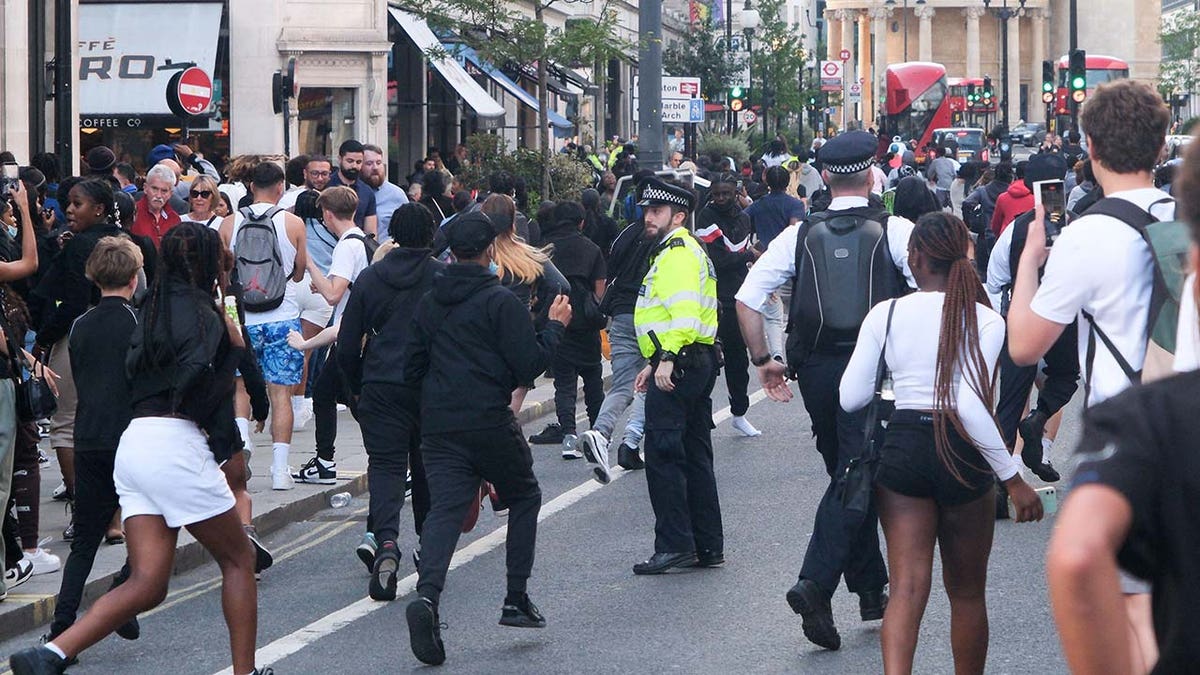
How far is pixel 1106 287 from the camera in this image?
434cm

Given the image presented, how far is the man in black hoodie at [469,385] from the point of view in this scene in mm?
7031

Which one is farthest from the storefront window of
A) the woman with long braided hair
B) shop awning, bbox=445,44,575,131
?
the woman with long braided hair

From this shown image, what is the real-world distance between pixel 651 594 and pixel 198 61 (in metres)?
22.0

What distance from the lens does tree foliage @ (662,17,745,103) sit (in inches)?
1889

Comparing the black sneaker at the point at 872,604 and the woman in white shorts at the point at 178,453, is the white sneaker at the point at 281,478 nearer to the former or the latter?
the woman in white shorts at the point at 178,453

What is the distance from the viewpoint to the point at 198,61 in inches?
1115

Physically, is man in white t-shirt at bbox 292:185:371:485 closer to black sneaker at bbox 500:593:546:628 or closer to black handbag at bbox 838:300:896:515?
black sneaker at bbox 500:593:546:628

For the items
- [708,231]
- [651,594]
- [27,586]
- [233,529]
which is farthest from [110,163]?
[233,529]

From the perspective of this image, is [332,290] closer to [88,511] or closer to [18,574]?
[18,574]

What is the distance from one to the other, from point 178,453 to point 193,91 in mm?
10837

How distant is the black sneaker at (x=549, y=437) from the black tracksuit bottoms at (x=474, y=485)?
6.18 metres

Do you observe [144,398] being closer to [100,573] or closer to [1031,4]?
[100,573]

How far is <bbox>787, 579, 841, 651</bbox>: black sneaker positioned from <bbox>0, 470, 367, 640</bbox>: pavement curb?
3.17 meters

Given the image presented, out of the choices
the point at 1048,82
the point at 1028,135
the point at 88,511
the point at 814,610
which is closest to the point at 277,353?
the point at 88,511
